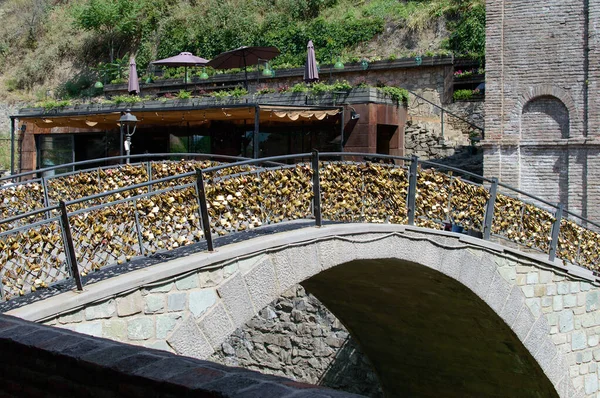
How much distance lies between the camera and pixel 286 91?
18.2m

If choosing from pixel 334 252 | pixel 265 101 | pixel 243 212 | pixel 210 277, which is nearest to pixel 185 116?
pixel 265 101

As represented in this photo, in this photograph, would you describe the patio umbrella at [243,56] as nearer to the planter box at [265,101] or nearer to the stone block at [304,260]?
the planter box at [265,101]

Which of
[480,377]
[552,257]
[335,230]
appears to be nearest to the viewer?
[335,230]

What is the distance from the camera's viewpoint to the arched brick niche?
17.0 metres

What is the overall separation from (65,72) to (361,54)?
1758 cm

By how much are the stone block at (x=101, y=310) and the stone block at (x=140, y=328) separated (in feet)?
0.60

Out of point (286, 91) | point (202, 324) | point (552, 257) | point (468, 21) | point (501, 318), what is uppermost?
point (468, 21)

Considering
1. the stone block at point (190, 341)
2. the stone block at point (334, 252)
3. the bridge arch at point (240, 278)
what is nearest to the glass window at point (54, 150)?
the bridge arch at point (240, 278)

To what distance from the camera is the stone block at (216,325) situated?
5.99m

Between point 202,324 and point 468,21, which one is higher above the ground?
point 468,21

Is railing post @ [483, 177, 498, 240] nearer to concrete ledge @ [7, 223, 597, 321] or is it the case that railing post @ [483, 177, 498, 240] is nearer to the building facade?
concrete ledge @ [7, 223, 597, 321]

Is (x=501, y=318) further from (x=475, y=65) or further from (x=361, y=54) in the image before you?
(x=361, y=54)

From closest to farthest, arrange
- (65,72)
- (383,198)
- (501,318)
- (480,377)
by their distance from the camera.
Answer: (383,198)
(501,318)
(480,377)
(65,72)

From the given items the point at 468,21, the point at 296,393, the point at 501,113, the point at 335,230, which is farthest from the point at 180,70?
the point at 296,393
